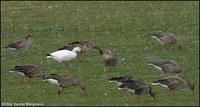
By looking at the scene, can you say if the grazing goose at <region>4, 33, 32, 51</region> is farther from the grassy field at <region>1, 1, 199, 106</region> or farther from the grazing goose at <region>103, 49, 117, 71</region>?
the grazing goose at <region>103, 49, 117, 71</region>

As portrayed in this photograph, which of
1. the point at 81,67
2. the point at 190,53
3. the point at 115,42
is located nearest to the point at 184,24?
the point at 115,42

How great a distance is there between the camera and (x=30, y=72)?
71.1 feet

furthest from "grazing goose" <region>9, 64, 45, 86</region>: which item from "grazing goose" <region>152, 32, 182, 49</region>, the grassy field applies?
"grazing goose" <region>152, 32, 182, 49</region>

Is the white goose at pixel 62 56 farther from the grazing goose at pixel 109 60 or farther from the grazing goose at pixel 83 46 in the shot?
the grazing goose at pixel 83 46

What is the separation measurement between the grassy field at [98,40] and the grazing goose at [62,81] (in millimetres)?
236

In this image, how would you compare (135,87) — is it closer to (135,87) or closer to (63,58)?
(135,87)

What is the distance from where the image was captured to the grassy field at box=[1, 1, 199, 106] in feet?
66.6

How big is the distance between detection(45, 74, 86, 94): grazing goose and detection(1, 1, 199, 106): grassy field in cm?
24

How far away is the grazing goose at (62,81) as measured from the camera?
20.4 meters

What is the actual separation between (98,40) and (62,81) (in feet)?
37.6

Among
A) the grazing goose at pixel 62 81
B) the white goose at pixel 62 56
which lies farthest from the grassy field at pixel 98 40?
the white goose at pixel 62 56

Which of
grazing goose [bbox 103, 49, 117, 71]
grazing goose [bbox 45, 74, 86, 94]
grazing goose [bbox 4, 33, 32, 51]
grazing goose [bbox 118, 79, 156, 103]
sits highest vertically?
grazing goose [bbox 4, 33, 32, 51]

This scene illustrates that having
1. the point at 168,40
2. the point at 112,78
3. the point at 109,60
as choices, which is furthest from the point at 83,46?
the point at 112,78

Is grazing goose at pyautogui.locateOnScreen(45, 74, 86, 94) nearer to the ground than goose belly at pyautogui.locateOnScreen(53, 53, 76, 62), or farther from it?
nearer to the ground
